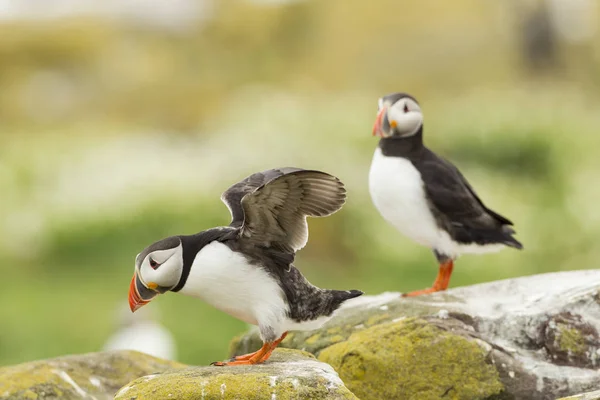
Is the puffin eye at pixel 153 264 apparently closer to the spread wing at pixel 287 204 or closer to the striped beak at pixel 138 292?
the striped beak at pixel 138 292

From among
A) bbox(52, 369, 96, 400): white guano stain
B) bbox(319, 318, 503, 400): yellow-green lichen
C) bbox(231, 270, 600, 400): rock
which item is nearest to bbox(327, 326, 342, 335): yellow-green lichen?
bbox(231, 270, 600, 400): rock

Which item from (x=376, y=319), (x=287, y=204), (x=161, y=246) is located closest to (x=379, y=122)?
(x=376, y=319)

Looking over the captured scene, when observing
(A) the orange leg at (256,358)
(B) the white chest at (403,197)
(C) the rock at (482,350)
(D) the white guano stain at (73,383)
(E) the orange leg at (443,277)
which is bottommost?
(D) the white guano stain at (73,383)

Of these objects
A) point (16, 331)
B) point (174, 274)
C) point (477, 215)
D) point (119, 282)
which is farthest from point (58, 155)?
point (174, 274)

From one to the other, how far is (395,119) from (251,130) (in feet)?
34.9

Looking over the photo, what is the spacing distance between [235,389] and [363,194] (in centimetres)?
932

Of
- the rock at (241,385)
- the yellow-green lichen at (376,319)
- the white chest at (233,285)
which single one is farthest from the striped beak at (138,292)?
the yellow-green lichen at (376,319)

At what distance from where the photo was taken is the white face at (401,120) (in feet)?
20.2

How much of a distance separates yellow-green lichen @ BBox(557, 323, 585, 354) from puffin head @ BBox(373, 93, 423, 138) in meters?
1.69

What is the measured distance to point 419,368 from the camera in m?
4.76

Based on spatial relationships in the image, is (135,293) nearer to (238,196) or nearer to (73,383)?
(238,196)

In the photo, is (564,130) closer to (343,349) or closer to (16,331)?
(16,331)

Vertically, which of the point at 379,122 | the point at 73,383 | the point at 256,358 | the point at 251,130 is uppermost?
the point at 251,130

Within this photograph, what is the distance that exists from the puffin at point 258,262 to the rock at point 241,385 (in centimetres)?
27
